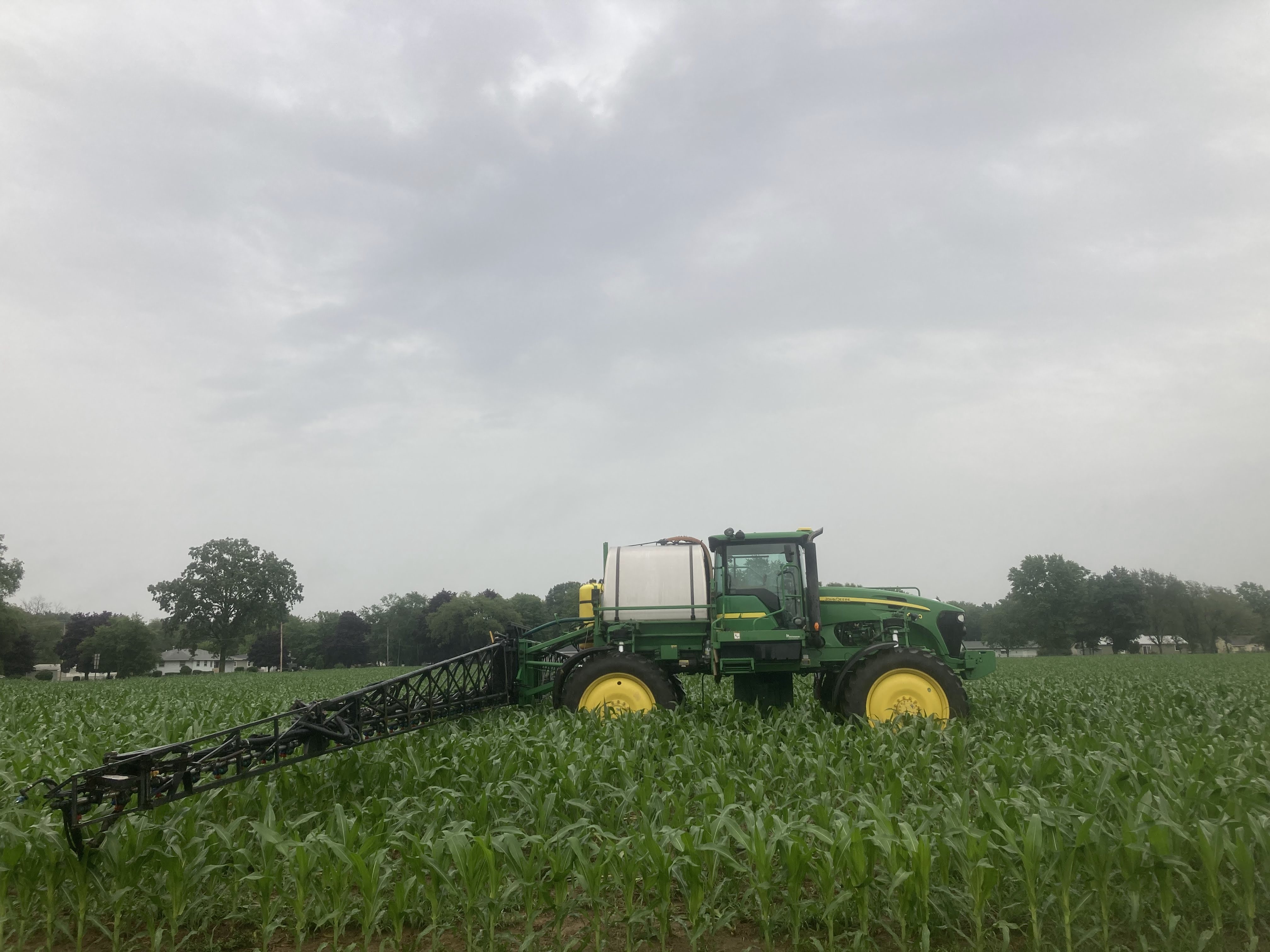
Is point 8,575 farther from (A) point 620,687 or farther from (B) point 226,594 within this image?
(A) point 620,687

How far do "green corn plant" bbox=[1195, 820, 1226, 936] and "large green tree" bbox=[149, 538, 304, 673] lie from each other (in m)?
82.3

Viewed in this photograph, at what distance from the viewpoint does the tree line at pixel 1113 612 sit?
80.3 meters

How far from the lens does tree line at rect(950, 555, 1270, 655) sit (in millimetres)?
80312

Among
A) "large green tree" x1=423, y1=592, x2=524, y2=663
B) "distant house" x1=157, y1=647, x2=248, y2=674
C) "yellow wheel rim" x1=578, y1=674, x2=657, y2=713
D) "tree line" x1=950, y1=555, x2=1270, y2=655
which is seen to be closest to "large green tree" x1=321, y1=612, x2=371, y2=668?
"large green tree" x1=423, y1=592, x2=524, y2=663

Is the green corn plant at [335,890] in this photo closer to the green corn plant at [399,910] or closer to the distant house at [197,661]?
the green corn plant at [399,910]

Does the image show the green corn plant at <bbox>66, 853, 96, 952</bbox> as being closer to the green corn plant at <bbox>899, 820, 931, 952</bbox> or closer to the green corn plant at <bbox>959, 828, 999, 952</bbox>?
the green corn plant at <bbox>899, 820, 931, 952</bbox>

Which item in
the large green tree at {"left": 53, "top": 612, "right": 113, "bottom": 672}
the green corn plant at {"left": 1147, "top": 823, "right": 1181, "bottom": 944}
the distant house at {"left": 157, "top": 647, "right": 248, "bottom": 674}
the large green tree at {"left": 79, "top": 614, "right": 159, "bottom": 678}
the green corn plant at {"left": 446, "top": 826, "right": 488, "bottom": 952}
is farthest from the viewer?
the distant house at {"left": 157, "top": 647, "right": 248, "bottom": 674}

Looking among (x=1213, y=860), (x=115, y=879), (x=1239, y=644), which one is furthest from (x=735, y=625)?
(x=1239, y=644)

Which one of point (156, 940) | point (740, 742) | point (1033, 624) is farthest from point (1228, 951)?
point (1033, 624)

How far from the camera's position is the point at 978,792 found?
5.05 metres

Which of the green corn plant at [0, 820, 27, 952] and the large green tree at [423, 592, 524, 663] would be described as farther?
the large green tree at [423, 592, 524, 663]

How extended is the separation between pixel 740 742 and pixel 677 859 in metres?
3.49

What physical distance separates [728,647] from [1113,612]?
3796 inches

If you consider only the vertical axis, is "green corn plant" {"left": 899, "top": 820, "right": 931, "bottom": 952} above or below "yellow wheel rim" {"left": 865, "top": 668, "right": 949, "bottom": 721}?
below
